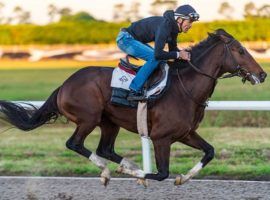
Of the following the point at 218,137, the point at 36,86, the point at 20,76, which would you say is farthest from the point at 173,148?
the point at 20,76

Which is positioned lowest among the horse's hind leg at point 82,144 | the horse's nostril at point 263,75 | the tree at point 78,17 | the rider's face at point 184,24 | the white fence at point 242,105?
the tree at point 78,17

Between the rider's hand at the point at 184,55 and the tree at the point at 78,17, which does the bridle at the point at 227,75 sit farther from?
the tree at the point at 78,17

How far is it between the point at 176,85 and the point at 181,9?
78 cm

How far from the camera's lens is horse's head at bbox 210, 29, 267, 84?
7.45 metres

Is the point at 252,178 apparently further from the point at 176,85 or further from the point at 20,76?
the point at 20,76

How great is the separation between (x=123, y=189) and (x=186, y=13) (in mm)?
2064

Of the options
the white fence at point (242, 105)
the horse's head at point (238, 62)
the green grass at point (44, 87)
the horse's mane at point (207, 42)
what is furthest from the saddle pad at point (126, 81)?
the green grass at point (44, 87)

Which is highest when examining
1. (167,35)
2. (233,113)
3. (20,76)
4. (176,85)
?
(167,35)

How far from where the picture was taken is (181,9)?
7559 mm

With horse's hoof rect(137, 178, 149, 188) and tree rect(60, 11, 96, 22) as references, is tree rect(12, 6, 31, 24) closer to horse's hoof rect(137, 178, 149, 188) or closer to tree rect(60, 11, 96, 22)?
→ tree rect(60, 11, 96, 22)

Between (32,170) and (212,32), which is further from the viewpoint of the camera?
(32,170)

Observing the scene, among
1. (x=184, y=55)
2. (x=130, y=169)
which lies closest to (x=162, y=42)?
(x=184, y=55)

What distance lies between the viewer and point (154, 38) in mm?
7762

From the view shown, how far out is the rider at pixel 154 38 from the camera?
24.5ft
